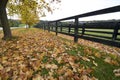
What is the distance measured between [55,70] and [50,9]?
8.80m

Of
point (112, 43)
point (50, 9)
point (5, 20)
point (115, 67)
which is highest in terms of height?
point (50, 9)

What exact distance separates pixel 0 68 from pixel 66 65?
1394 mm

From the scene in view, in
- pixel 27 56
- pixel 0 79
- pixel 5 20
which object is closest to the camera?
pixel 0 79

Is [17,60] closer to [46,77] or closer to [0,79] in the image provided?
[0,79]

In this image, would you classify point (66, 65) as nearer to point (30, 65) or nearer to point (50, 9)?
point (30, 65)

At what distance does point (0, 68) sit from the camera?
3047 millimetres

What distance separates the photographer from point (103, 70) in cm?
298

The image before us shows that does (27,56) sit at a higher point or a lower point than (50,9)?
lower

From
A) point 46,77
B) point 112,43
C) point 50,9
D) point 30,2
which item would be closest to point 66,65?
point 46,77

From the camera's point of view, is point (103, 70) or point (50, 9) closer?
point (103, 70)

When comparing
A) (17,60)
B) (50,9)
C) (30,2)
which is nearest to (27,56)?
(17,60)

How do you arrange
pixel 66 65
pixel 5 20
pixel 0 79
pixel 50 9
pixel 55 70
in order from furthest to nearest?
pixel 50 9
pixel 5 20
pixel 66 65
pixel 55 70
pixel 0 79

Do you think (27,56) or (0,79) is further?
(27,56)

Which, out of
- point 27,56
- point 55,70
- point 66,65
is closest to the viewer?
point 55,70
